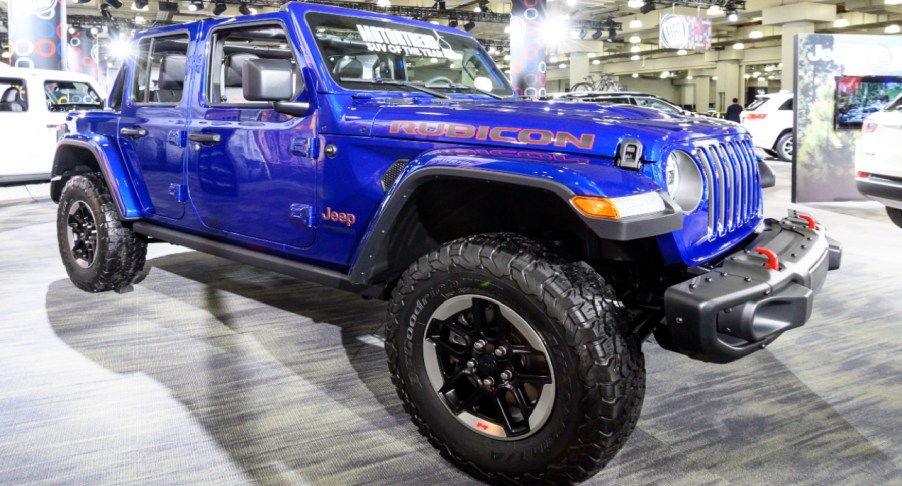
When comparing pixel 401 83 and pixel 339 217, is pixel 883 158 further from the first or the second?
pixel 339 217

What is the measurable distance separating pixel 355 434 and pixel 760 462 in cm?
135

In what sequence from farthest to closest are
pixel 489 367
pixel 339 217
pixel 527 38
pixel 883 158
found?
pixel 527 38
pixel 883 158
pixel 339 217
pixel 489 367

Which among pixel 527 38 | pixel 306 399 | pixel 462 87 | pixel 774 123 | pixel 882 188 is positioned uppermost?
pixel 527 38

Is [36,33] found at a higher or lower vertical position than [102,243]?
higher

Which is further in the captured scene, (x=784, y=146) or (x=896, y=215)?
(x=784, y=146)

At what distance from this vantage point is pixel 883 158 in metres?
5.75

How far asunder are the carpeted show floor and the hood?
103cm

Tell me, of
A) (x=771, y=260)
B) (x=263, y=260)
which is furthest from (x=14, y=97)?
(x=771, y=260)

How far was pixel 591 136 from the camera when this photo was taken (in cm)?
214

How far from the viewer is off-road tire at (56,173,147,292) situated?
13.2 feet

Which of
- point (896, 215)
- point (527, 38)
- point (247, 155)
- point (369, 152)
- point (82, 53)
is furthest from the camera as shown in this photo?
point (82, 53)

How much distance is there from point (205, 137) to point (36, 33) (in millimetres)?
9466

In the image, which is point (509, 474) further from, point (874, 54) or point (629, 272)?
point (874, 54)

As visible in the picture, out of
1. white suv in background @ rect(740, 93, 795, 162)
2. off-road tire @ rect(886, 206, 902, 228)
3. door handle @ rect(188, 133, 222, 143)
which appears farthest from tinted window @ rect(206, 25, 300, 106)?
white suv in background @ rect(740, 93, 795, 162)
